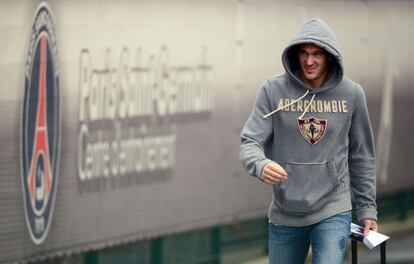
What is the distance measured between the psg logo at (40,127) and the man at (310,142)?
6.11ft

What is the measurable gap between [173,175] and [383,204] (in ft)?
13.8

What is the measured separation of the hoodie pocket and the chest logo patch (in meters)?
0.11

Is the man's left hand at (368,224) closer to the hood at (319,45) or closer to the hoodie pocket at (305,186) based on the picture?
the hoodie pocket at (305,186)

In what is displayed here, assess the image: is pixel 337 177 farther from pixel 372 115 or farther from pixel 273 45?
pixel 372 115

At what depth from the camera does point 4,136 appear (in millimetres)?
8031

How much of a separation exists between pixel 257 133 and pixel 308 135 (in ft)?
0.69

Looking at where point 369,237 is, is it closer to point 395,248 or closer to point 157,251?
point 157,251

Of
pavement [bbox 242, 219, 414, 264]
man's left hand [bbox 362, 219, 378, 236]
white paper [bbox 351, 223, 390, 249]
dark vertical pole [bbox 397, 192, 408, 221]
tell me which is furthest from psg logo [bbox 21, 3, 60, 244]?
dark vertical pole [bbox 397, 192, 408, 221]

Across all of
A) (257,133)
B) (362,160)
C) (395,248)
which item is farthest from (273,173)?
(395,248)

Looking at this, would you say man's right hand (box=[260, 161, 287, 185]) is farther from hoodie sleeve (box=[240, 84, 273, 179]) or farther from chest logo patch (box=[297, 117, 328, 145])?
chest logo patch (box=[297, 117, 328, 145])

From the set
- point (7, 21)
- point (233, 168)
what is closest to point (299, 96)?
point (7, 21)

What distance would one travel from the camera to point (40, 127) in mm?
8383

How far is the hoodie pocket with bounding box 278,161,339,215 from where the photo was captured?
6.68 m

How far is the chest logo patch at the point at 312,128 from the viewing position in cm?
664
